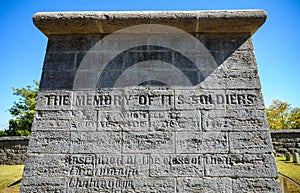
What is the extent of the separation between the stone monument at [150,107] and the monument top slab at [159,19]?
0.5 inches

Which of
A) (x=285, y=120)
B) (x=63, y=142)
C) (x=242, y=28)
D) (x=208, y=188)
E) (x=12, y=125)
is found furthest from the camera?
(x=285, y=120)

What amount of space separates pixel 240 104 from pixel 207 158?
81 cm

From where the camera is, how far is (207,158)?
106 inches

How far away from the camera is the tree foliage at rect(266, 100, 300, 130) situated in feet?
86.4

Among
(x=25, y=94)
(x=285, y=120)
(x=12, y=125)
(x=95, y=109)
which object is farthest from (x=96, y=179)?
(x=285, y=120)

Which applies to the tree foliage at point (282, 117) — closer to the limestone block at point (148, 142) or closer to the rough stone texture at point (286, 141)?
the rough stone texture at point (286, 141)

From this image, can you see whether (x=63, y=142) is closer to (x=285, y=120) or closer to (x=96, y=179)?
(x=96, y=179)

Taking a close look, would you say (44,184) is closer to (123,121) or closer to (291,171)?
(123,121)

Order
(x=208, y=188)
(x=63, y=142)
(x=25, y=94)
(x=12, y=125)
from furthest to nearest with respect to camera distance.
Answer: (x=25, y=94) < (x=12, y=125) < (x=63, y=142) < (x=208, y=188)

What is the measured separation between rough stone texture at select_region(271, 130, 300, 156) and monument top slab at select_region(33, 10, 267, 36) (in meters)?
8.73

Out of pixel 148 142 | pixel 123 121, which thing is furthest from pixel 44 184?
pixel 148 142

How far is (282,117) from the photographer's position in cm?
2758

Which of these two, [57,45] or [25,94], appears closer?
[57,45]

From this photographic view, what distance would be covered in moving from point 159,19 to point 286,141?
31.9 feet
